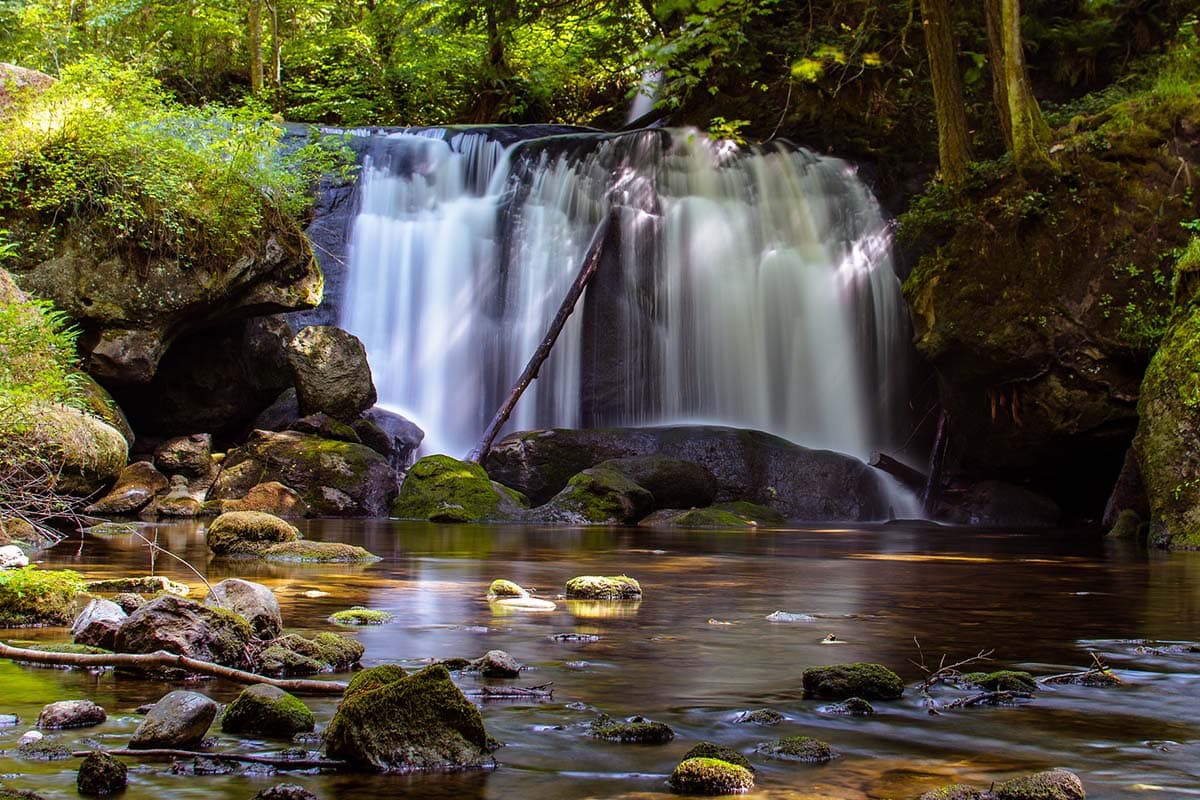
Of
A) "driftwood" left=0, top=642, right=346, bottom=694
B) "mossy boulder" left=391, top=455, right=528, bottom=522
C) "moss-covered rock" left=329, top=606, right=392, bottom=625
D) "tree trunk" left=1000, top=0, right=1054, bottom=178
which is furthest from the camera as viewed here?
"mossy boulder" left=391, top=455, right=528, bottom=522

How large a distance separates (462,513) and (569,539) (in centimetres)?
354

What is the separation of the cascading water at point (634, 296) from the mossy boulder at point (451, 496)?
3.70 m

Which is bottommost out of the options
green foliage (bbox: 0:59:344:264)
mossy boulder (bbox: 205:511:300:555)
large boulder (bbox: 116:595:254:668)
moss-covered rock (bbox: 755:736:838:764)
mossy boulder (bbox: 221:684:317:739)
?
moss-covered rock (bbox: 755:736:838:764)

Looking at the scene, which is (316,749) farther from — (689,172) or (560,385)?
(689,172)

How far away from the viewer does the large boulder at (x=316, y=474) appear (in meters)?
15.6

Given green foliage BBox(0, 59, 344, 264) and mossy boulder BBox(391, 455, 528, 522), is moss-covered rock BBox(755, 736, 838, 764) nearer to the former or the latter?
mossy boulder BBox(391, 455, 528, 522)

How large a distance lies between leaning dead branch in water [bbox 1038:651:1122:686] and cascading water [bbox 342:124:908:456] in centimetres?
1614

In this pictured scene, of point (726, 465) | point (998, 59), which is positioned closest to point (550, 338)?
point (726, 465)

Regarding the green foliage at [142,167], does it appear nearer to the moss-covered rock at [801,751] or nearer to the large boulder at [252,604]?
the large boulder at [252,604]

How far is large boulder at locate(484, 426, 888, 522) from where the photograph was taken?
702 inches

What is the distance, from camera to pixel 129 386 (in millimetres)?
16469

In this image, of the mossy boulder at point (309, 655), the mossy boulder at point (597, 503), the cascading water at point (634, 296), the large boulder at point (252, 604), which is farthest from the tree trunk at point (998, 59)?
the mossy boulder at point (309, 655)

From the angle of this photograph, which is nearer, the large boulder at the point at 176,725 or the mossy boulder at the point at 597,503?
the large boulder at the point at 176,725

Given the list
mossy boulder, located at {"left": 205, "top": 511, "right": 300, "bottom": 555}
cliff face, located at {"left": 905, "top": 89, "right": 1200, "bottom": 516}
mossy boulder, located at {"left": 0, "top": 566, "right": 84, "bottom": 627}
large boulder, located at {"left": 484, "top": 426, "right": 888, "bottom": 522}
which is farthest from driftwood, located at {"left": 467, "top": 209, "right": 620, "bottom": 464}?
mossy boulder, located at {"left": 0, "top": 566, "right": 84, "bottom": 627}
